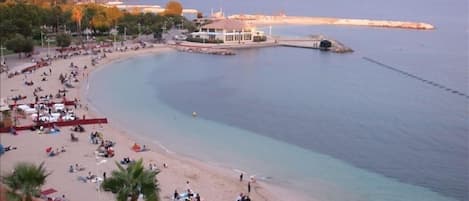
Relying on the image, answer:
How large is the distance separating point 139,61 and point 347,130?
36017 millimetres

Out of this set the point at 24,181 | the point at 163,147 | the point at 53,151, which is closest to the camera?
the point at 24,181

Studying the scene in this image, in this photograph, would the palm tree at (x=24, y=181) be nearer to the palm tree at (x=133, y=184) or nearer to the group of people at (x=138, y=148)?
the palm tree at (x=133, y=184)

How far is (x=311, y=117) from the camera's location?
130ft

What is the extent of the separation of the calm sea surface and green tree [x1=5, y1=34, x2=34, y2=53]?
833 centimetres

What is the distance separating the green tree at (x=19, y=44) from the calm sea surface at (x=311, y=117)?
8331 mm

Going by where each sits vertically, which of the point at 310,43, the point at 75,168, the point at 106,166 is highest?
the point at 310,43

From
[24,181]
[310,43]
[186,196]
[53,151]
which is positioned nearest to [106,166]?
[53,151]

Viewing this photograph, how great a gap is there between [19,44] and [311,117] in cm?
3136

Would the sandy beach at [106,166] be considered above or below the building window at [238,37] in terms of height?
below

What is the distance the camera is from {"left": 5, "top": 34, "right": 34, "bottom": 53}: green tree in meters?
52.5

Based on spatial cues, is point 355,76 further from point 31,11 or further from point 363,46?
point 31,11

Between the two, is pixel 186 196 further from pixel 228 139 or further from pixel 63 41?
pixel 63 41

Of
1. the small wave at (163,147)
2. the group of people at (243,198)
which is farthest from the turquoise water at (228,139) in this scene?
the group of people at (243,198)

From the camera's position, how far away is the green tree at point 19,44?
5250 centimetres
